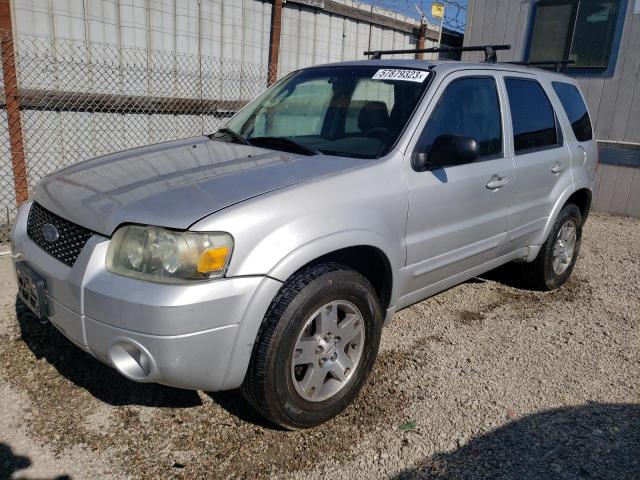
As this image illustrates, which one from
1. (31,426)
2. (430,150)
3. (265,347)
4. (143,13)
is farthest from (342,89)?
(143,13)

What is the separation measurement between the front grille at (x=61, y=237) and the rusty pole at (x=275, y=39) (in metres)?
5.14

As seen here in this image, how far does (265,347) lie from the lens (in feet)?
7.82

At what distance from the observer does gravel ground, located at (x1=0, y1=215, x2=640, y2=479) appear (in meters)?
2.52

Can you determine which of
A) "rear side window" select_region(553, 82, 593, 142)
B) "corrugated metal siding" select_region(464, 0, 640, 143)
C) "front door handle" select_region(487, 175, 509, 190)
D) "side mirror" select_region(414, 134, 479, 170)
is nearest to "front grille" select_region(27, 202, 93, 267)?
"side mirror" select_region(414, 134, 479, 170)

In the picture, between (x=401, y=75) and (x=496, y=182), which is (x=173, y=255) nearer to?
(x=401, y=75)

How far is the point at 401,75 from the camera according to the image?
3381 millimetres

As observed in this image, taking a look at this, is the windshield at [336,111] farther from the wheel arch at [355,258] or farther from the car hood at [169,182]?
the wheel arch at [355,258]

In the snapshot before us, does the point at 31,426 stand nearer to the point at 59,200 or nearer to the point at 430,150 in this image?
the point at 59,200

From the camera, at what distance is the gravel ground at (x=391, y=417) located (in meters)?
2.52

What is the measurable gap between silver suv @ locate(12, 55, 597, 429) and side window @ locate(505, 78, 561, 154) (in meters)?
0.02

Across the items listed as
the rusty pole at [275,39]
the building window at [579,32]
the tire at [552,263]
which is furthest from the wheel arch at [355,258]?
the building window at [579,32]

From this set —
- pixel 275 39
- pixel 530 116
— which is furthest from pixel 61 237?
pixel 275 39

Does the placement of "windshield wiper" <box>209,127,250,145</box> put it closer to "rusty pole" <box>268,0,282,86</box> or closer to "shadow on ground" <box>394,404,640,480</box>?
"shadow on ground" <box>394,404,640,480</box>

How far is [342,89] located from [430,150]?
836mm
